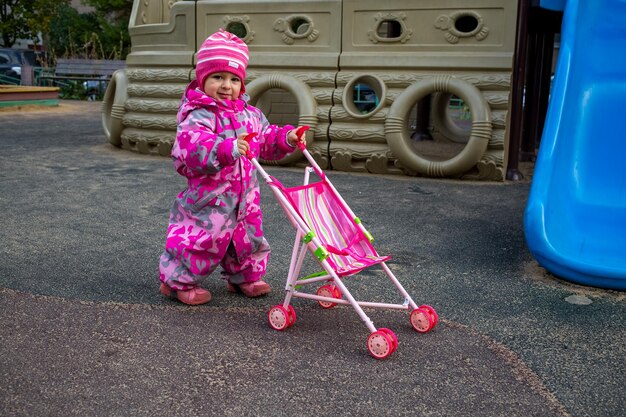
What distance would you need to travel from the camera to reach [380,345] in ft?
Answer: 9.80

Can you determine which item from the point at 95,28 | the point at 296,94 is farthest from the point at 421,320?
the point at 95,28

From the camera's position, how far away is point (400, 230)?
5.33 m

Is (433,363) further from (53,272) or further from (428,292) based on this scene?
(53,272)

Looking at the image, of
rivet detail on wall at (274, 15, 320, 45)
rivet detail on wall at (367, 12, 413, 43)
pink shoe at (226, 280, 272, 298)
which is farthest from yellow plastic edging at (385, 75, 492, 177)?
pink shoe at (226, 280, 272, 298)

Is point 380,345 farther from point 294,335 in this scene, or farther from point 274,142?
point 274,142

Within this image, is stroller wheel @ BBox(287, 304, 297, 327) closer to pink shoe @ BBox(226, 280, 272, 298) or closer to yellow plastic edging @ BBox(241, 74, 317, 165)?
pink shoe @ BBox(226, 280, 272, 298)

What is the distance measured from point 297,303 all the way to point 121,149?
653 cm

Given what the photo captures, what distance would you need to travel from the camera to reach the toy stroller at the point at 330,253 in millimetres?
3111

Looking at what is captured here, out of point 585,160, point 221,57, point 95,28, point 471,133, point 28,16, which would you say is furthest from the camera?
point 95,28

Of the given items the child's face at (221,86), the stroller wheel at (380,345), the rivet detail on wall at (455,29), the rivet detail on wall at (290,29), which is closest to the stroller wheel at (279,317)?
the stroller wheel at (380,345)

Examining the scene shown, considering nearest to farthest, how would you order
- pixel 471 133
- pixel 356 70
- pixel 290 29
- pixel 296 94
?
1. pixel 471 133
2. pixel 356 70
3. pixel 296 94
4. pixel 290 29

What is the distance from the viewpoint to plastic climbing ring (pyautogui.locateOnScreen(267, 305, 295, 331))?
3273mm

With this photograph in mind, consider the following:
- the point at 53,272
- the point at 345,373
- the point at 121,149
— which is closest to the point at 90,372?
the point at 345,373

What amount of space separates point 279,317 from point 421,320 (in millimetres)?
646
